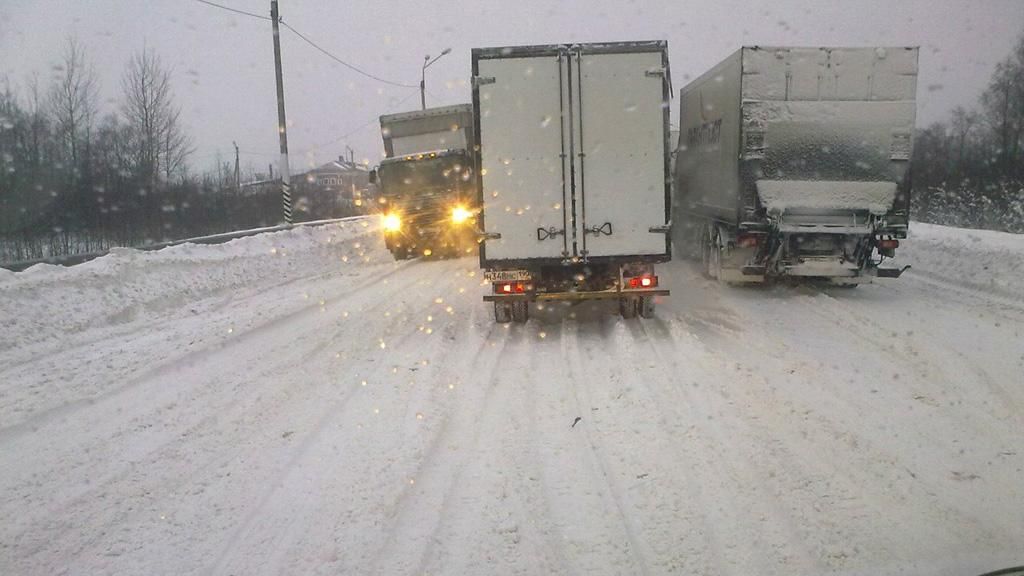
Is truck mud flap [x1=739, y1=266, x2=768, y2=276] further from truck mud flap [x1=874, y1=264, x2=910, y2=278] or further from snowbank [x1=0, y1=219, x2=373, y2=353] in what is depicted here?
snowbank [x1=0, y1=219, x2=373, y2=353]

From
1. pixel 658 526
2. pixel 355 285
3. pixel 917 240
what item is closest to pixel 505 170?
pixel 658 526

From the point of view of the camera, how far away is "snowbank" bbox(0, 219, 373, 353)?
33.0ft

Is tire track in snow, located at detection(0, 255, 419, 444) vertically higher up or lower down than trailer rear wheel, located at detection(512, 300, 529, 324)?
lower down

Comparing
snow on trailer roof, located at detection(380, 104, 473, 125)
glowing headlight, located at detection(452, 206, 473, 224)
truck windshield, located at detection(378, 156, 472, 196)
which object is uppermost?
snow on trailer roof, located at detection(380, 104, 473, 125)

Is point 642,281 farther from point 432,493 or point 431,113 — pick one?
point 431,113

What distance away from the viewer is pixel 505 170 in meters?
9.52

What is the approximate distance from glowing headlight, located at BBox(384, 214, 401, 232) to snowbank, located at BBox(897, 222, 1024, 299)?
42.7 feet

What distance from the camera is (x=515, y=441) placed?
5.65 meters

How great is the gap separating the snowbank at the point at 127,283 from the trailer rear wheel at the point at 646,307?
7.91 metres

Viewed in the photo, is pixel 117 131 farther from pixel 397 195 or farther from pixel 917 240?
pixel 917 240

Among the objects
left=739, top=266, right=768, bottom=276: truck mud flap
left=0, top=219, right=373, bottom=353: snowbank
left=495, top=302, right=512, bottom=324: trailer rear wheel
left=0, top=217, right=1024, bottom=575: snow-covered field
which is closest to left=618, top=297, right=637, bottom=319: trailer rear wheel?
left=0, top=217, right=1024, bottom=575: snow-covered field

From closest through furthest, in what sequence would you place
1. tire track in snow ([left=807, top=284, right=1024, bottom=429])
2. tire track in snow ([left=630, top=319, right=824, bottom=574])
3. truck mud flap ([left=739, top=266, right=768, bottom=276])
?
tire track in snow ([left=630, top=319, right=824, bottom=574]), tire track in snow ([left=807, top=284, right=1024, bottom=429]), truck mud flap ([left=739, top=266, right=768, bottom=276])

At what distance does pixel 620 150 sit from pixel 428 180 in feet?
38.4

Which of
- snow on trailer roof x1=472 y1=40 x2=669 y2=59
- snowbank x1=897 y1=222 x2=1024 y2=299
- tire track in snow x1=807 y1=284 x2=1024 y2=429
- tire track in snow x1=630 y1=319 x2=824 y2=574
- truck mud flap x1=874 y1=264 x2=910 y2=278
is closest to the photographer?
tire track in snow x1=630 y1=319 x2=824 y2=574
